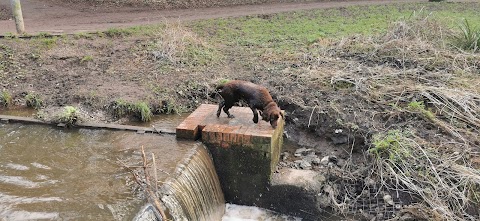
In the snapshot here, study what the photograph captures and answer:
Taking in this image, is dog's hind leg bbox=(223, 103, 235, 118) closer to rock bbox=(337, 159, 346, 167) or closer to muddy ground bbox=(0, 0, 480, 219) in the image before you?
muddy ground bbox=(0, 0, 480, 219)

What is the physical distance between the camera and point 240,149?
510cm

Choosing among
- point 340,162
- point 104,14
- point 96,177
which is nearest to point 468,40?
point 340,162

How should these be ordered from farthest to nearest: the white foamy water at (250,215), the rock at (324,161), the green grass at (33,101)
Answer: the green grass at (33,101), the rock at (324,161), the white foamy water at (250,215)

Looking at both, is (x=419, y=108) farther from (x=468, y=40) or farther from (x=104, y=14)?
(x=104, y=14)

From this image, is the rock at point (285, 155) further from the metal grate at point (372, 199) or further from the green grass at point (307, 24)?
the green grass at point (307, 24)

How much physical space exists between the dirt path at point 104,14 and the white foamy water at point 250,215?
24.4 ft

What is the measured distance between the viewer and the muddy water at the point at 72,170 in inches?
156

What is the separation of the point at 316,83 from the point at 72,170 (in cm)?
435

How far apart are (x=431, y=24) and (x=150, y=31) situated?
6717mm

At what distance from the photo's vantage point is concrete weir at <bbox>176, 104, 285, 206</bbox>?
16.5ft

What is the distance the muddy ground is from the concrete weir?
88cm

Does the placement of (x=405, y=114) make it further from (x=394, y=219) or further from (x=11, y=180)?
(x=11, y=180)

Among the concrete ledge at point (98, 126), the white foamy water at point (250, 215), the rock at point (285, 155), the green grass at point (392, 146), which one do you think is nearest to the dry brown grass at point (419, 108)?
the green grass at point (392, 146)

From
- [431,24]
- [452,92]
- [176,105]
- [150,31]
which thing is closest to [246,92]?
[176,105]
